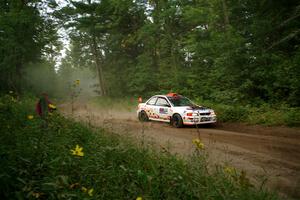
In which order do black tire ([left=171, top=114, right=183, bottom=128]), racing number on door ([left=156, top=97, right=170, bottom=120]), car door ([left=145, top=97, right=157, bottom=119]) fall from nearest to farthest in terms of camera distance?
black tire ([left=171, top=114, right=183, bottom=128])
racing number on door ([left=156, top=97, right=170, bottom=120])
car door ([left=145, top=97, right=157, bottom=119])

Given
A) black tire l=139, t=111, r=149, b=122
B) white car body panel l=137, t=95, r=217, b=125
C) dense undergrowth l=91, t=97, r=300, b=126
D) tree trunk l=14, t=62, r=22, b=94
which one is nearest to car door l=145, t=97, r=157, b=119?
black tire l=139, t=111, r=149, b=122

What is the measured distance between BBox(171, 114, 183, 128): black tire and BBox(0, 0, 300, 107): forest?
208 inches

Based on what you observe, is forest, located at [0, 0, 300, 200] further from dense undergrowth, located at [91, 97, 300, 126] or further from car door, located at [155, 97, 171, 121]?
car door, located at [155, 97, 171, 121]

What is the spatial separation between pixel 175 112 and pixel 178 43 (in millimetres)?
14441

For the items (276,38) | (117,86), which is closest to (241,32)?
(276,38)

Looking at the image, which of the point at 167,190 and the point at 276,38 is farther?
the point at 276,38

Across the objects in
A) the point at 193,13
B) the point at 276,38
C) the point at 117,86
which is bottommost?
the point at 117,86

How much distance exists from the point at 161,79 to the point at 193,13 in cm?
834

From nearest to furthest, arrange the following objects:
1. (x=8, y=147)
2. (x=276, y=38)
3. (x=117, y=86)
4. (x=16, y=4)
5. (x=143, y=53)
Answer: (x=8, y=147) → (x=276, y=38) → (x=16, y=4) → (x=143, y=53) → (x=117, y=86)

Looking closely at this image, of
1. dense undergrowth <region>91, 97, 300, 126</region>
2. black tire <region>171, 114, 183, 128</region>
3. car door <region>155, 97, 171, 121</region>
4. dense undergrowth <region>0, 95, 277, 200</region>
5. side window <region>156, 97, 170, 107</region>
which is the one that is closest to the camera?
dense undergrowth <region>0, 95, 277, 200</region>

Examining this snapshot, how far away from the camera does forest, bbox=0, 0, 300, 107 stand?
16594mm

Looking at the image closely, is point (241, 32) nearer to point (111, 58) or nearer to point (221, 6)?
point (221, 6)

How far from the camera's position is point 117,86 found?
35.0 meters

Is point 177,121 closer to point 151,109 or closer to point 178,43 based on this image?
point 151,109
